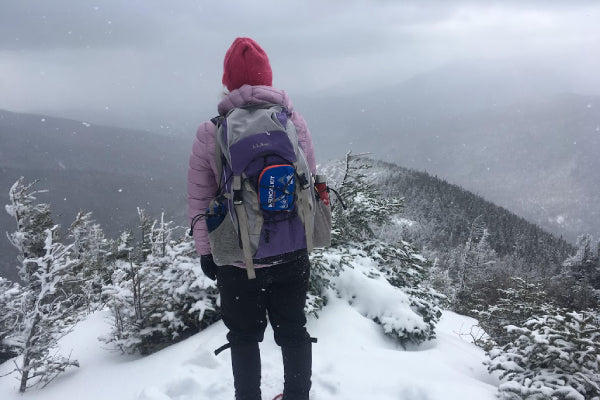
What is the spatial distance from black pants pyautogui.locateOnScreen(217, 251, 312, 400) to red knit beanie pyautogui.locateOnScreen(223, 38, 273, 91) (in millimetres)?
1223

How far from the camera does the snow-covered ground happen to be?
124 inches

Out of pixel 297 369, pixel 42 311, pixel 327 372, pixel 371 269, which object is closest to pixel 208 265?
pixel 297 369

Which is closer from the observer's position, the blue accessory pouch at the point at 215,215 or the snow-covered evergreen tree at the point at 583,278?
the blue accessory pouch at the point at 215,215

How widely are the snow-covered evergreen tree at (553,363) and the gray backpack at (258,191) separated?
294cm

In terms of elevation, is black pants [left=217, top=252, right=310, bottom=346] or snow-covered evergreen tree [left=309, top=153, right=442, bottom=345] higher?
black pants [left=217, top=252, right=310, bottom=346]

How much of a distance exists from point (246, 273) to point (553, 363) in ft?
11.7

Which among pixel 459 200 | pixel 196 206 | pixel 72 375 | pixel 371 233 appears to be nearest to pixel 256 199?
pixel 196 206

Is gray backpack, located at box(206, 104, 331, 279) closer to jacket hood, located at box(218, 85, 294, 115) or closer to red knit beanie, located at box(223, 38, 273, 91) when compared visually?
jacket hood, located at box(218, 85, 294, 115)

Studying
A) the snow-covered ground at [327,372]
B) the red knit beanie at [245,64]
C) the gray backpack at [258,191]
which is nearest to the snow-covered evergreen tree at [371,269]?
the snow-covered ground at [327,372]

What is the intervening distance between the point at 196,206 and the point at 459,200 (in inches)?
4066

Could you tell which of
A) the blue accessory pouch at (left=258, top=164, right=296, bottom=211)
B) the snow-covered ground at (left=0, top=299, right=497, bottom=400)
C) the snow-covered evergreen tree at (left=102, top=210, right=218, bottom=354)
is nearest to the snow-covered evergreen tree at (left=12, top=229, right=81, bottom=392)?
the snow-covered ground at (left=0, top=299, right=497, bottom=400)

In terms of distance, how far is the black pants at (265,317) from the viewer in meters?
2.26

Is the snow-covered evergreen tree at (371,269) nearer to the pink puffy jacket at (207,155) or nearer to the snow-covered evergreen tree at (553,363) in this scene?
the snow-covered evergreen tree at (553,363)

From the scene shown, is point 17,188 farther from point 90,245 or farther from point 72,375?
point 90,245
